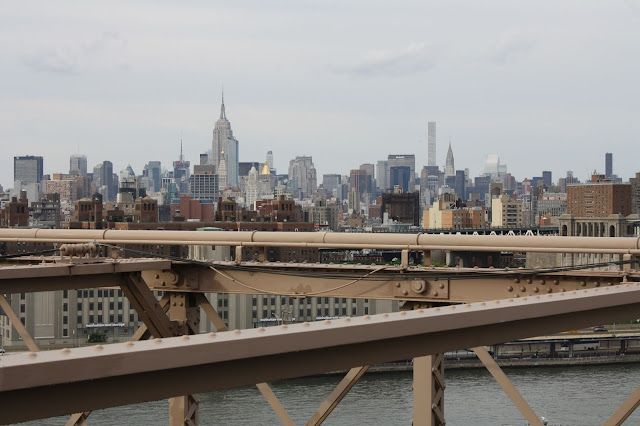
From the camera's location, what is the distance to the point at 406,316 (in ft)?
9.16

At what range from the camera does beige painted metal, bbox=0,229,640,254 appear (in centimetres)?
476

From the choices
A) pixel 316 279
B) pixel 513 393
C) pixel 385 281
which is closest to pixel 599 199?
pixel 316 279

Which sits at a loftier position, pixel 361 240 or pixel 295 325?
pixel 361 240

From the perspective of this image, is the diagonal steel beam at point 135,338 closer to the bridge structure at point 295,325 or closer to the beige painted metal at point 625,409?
the bridge structure at point 295,325

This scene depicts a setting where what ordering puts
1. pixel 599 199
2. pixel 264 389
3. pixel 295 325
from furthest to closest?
pixel 599 199 → pixel 264 389 → pixel 295 325

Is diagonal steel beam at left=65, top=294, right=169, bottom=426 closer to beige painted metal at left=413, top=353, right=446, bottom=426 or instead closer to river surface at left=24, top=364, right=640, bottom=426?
beige painted metal at left=413, top=353, right=446, bottom=426

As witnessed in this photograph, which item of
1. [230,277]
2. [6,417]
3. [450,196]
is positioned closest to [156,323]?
[230,277]

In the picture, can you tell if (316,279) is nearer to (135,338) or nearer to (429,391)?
(135,338)

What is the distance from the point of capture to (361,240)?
5379 millimetres

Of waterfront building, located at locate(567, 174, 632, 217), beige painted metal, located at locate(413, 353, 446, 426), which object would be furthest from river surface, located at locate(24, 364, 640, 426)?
waterfront building, located at locate(567, 174, 632, 217)

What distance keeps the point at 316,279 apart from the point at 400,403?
3106cm

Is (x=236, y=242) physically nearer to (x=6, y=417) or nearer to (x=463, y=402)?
(x=6, y=417)

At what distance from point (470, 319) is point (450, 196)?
185287mm

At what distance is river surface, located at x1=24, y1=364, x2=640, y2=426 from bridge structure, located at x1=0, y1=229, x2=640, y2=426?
23702mm
